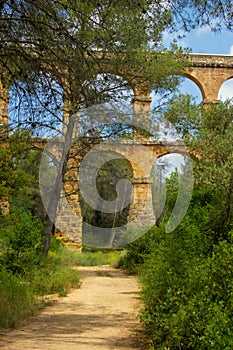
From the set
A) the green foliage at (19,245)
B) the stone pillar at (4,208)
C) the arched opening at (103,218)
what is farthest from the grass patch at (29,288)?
the arched opening at (103,218)

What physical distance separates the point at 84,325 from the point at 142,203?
44.1ft

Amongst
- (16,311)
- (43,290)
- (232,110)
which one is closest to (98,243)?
(232,110)

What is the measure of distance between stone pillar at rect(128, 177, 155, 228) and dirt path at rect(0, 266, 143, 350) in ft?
30.3

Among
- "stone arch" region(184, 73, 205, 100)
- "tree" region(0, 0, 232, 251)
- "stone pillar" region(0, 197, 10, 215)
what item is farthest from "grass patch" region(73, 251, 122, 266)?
"tree" region(0, 0, 232, 251)

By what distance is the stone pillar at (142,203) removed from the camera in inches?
736

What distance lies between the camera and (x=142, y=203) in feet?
63.2

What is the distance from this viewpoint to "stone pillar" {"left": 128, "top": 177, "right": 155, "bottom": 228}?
18.7 m

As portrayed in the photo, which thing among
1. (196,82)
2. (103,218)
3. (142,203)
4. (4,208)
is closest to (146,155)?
(142,203)

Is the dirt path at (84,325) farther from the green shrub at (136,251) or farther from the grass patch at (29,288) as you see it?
the green shrub at (136,251)

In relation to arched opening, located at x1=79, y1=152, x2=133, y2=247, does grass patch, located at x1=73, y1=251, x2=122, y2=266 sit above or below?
below

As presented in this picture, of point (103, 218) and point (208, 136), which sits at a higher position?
point (208, 136)

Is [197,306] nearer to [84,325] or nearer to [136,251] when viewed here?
[84,325]

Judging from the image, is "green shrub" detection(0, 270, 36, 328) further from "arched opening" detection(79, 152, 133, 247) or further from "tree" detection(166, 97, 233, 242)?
"arched opening" detection(79, 152, 133, 247)

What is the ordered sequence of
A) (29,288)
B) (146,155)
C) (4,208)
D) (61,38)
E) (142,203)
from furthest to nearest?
(146,155), (142,203), (4,208), (29,288), (61,38)
